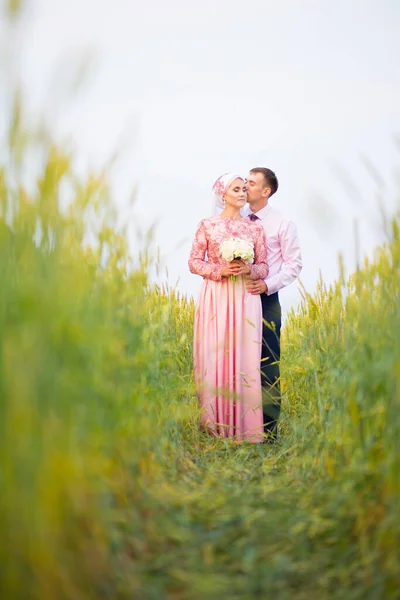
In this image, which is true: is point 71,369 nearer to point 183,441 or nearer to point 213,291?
point 183,441

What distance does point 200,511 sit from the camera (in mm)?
2395

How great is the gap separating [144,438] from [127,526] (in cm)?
47

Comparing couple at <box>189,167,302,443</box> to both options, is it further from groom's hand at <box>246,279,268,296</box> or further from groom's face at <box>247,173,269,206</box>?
groom's face at <box>247,173,269,206</box>

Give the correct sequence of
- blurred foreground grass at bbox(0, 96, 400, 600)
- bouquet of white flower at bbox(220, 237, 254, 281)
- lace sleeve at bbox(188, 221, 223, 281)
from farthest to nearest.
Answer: lace sleeve at bbox(188, 221, 223, 281) < bouquet of white flower at bbox(220, 237, 254, 281) < blurred foreground grass at bbox(0, 96, 400, 600)

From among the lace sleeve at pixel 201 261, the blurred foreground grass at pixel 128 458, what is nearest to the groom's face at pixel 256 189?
the lace sleeve at pixel 201 261

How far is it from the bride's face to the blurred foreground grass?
68.0 inches

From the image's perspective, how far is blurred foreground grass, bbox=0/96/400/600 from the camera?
1.59 meters

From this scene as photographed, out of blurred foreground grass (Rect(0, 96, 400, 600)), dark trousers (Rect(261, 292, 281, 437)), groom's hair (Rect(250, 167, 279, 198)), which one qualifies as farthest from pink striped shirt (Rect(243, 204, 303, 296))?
blurred foreground grass (Rect(0, 96, 400, 600))

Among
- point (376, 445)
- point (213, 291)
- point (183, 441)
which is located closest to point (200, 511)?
point (376, 445)

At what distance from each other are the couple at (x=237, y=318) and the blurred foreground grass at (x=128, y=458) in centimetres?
153

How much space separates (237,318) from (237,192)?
83 cm

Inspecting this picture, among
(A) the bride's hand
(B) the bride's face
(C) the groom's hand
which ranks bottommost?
(C) the groom's hand

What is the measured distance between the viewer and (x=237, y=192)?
15.5 feet

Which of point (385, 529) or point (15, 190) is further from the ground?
point (15, 190)
